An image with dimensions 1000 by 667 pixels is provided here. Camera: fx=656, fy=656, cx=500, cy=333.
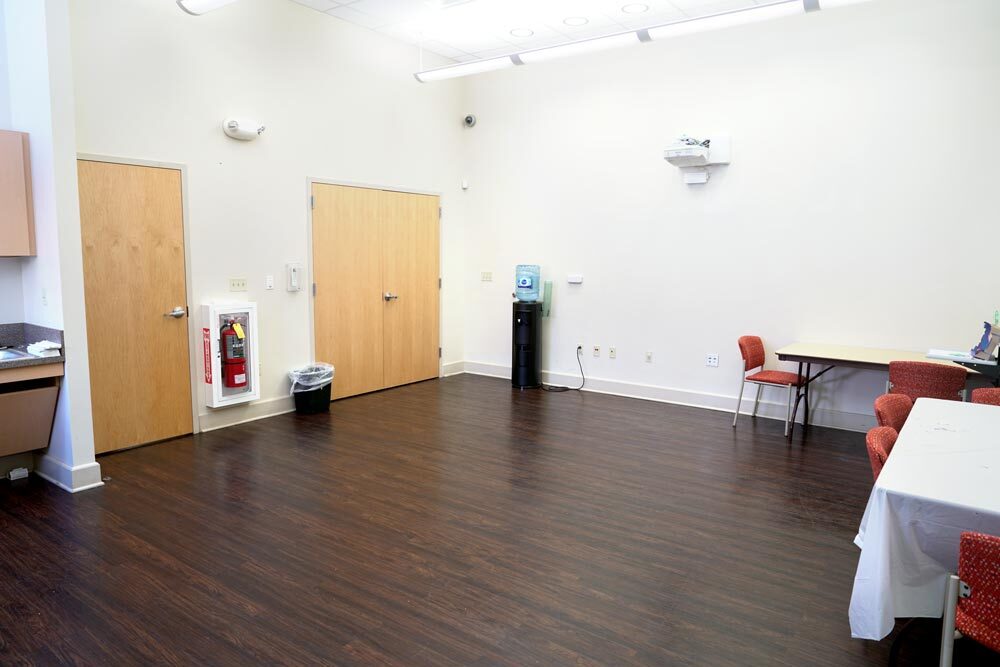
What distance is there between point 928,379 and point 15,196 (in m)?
5.52

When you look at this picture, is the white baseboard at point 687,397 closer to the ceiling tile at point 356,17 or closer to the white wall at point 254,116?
the white wall at point 254,116

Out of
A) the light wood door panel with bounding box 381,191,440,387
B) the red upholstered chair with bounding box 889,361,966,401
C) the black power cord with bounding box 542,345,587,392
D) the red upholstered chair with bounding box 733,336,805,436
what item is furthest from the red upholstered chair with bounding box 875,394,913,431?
the light wood door panel with bounding box 381,191,440,387

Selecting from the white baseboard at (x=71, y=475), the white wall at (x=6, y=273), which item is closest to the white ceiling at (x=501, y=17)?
Answer: the white wall at (x=6, y=273)

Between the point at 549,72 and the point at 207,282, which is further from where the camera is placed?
the point at 549,72

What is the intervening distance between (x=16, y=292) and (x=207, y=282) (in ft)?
3.90

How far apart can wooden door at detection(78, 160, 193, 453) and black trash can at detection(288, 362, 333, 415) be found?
0.90 metres

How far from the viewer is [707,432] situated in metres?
5.23

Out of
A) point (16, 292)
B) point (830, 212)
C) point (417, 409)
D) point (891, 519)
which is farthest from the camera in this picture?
point (417, 409)

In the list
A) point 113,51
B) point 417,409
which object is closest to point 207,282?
point 113,51

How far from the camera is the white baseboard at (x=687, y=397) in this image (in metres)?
5.36

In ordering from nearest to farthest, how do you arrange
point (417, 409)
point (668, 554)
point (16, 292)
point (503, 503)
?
point (668, 554), point (503, 503), point (16, 292), point (417, 409)

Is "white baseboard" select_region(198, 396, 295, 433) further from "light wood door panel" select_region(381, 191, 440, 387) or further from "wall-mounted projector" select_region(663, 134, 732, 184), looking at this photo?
"wall-mounted projector" select_region(663, 134, 732, 184)

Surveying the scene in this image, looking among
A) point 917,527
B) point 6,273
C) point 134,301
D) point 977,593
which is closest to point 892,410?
point 917,527

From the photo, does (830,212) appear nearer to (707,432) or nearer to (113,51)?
(707,432)
